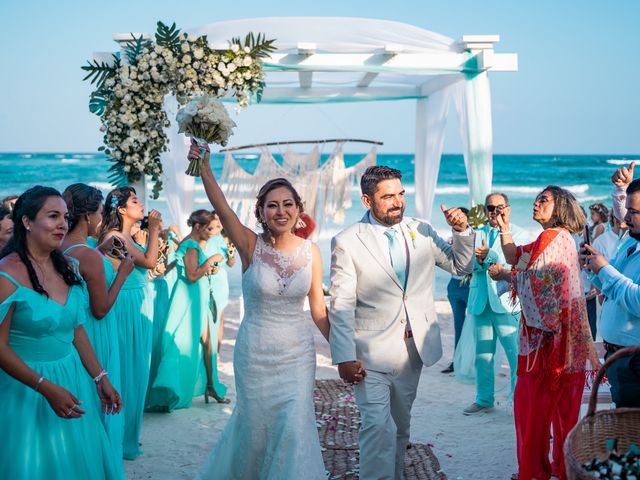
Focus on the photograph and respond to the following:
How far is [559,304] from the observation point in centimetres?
447

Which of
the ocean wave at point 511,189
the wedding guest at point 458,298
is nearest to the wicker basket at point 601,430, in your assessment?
the wedding guest at point 458,298

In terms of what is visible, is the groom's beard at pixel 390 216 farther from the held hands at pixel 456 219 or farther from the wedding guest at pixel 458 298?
the wedding guest at pixel 458 298

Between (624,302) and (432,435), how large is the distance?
2.90 m

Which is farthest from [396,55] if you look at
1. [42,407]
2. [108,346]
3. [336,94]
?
[42,407]

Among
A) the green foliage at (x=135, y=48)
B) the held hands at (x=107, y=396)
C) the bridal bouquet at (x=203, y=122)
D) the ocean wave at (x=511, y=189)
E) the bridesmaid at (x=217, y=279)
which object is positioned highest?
the ocean wave at (x=511, y=189)

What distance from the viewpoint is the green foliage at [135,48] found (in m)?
6.48

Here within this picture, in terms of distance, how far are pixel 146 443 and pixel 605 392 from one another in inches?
143

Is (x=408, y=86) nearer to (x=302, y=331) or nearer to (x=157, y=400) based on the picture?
(x=157, y=400)

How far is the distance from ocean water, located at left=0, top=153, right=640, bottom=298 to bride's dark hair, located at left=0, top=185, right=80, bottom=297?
84.0 feet

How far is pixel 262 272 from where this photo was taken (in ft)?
13.3

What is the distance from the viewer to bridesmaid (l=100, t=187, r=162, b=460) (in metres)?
5.53

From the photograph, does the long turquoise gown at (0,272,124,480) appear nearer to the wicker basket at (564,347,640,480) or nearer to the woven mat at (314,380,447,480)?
the wicker basket at (564,347,640,480)

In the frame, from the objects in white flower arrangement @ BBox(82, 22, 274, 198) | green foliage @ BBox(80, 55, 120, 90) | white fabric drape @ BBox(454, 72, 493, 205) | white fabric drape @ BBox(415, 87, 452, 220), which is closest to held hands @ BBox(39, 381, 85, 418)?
white flower arrangement @ BBox(82, 22, 274, 198)

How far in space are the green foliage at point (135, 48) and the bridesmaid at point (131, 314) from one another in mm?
Answer: 1479
